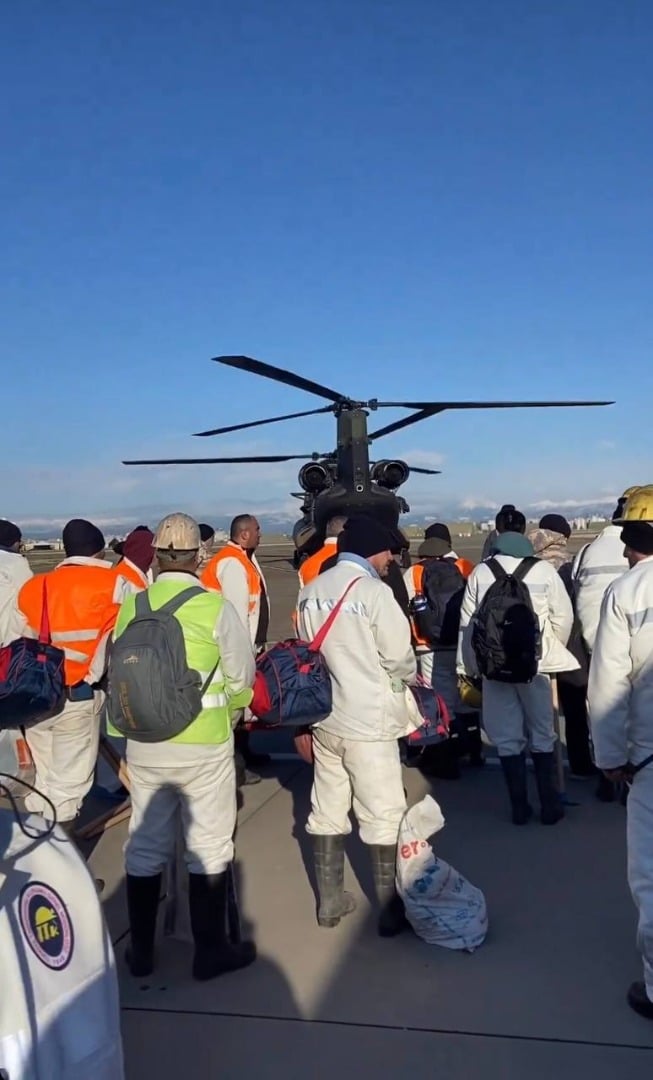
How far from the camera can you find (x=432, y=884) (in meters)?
3.73

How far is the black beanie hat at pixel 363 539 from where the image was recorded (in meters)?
4.16

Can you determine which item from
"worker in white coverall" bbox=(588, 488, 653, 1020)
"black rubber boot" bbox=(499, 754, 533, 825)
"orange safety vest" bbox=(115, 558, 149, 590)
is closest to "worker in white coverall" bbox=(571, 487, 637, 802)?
"black rubber boot" bbox=(499, 754, 533, 825)

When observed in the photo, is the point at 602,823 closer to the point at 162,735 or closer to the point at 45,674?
the point at 162,735

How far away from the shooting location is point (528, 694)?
5238 millimetres

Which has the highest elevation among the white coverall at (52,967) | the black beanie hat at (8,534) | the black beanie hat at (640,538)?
the black beanie hat at (8,534)

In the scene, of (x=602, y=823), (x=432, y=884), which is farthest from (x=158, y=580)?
(x=602, y=823)

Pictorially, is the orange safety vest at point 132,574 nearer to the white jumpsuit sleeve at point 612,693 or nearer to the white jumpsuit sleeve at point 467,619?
the white jumpsuit sleeve at point 467,619

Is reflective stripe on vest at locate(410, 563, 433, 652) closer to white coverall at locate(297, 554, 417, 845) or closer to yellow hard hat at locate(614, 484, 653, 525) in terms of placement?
white coverall at locate(297, 554, 417, 845)

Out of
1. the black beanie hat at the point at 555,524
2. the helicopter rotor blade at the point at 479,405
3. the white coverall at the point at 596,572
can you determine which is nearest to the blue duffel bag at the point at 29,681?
the white coverall at the point at 596,572

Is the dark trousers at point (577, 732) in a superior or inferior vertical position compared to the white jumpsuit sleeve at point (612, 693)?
inferior

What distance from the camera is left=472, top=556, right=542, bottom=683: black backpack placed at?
16.1 ft

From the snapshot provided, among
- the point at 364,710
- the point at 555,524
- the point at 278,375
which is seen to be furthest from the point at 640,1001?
the point at 278,375

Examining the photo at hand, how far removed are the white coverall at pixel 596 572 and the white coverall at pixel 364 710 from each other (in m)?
2.21

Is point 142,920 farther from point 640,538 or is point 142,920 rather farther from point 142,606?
point 640,538
